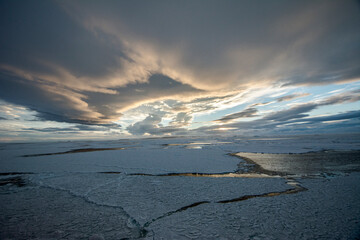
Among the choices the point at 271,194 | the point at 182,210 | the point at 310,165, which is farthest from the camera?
the point at 310,165

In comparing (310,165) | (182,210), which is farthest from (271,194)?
(310,165)

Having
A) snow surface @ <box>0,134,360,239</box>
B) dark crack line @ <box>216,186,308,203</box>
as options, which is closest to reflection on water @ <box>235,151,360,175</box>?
snow surface @ <box>0,134,360,239</box>

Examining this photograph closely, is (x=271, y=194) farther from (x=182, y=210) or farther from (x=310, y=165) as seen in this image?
(x=310, y=165)

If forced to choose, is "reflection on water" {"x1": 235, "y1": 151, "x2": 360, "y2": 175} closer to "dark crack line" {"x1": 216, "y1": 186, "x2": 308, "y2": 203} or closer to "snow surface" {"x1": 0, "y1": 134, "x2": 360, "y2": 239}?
"snow surface" {"x1": 0, "y1": 134, "x2": 360, "y2": 239}

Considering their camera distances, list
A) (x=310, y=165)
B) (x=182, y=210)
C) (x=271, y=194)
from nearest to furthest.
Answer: (x=182, y=210) → (x=271, y=194) → (x=310, y=165)

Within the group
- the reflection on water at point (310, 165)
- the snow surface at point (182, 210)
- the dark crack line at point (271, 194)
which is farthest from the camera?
the reflection on water at point (310, 165)

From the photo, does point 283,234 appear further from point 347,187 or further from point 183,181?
point 347,187

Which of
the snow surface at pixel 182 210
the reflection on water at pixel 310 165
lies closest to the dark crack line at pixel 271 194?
the snow surface at pixel 182 210

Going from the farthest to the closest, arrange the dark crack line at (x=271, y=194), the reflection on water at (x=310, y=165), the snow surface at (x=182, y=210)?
1. the reflection on water at (x=310, y=165)
2. the dark crack line at (x=271, y=194)
3. the snow surface at (x=182, y=210)

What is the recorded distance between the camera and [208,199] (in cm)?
425

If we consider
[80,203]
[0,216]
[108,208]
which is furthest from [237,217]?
[0,216]

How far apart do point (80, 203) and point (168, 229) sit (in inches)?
115

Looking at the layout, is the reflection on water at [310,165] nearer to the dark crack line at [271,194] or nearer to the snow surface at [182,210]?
the snow surface at [182,210]

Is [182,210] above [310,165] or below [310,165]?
below
